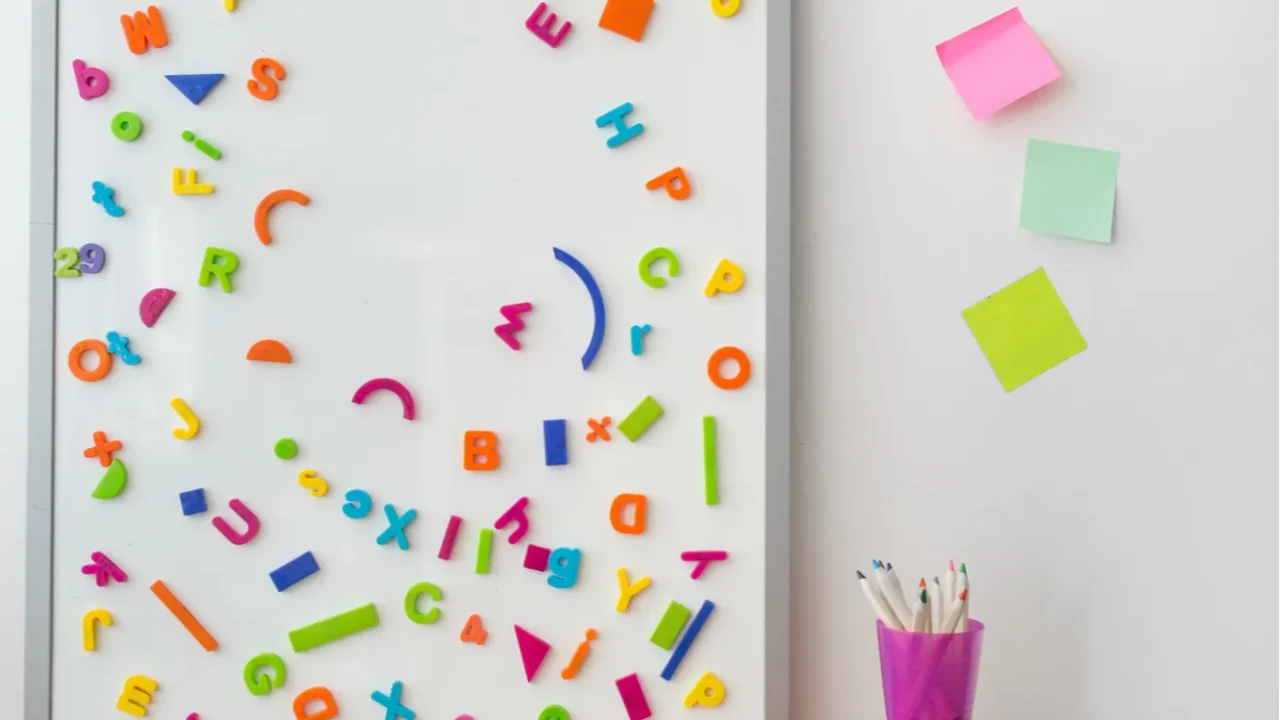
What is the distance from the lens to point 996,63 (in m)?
0.92

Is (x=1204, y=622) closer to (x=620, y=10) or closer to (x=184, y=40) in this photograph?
(x=620, y=10)

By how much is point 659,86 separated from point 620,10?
9 cm

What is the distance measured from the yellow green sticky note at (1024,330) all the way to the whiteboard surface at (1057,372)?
1 centimetres

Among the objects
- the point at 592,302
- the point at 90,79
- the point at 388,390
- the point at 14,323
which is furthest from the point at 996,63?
the point at 14,323

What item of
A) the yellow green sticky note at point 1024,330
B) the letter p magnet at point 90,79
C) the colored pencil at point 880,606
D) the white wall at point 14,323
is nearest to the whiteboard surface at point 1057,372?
the yellow green sticky note at point 1024,330

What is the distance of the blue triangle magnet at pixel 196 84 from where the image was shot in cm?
98

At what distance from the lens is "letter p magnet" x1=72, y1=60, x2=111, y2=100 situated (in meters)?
0.99

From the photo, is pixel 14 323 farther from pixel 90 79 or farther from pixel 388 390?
pixel 388 390

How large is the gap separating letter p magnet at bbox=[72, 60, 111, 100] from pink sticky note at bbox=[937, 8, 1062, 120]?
86 cm

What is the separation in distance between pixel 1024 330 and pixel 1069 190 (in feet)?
0.46

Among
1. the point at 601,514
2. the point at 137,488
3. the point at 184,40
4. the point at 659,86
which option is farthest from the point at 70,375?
the point at 659,86

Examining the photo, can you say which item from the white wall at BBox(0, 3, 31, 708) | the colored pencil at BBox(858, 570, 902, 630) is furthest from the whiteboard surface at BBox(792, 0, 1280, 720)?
the white wall at BBox(0, 3, 31, 708)

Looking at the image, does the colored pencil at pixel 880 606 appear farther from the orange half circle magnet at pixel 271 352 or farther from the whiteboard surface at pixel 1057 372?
the orange half circle magnet at pixel 271 352

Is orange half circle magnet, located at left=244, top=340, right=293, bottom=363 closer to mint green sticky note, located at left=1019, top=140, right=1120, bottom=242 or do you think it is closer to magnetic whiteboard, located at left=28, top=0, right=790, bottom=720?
magnetic whiteboard, located at left=28, top=0, right=790, bottom=720
